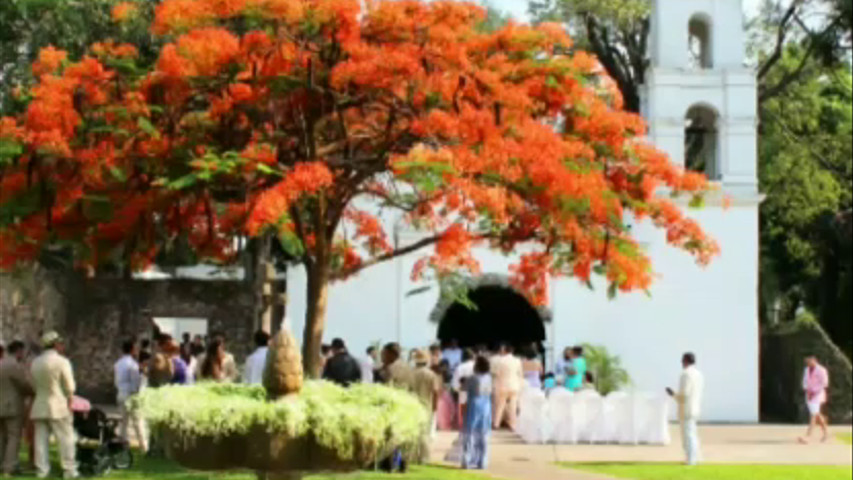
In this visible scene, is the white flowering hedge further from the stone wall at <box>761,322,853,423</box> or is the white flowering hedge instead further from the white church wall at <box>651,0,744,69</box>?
the stone wall at <box>761,322,853,423</box>

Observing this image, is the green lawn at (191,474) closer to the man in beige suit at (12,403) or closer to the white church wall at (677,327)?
the man in beige suit at (12,403)

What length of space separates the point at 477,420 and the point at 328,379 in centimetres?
211

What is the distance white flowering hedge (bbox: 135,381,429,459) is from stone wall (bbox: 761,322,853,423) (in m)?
19.4

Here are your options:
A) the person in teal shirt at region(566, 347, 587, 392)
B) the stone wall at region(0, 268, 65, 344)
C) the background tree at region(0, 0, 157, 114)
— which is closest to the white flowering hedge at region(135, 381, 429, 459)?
the background tree at region(0, 0, 157, 114)

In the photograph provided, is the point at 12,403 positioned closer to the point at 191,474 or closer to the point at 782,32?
the point at 191,474

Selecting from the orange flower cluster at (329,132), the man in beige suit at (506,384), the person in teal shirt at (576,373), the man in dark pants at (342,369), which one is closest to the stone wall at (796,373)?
the person in teal shirt at (576,373)

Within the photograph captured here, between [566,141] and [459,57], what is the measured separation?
155cm

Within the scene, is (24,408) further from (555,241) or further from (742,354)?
(742,354)

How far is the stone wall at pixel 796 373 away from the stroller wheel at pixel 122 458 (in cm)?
1524

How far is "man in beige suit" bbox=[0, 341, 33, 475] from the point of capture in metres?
15.7

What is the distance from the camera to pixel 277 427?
31.2ft

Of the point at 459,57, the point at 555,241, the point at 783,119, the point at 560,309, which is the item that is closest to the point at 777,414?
the point at 560,309

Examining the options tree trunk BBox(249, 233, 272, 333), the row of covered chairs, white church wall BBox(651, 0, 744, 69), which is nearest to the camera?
the row of covered chairs

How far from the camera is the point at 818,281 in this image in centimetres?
3916
